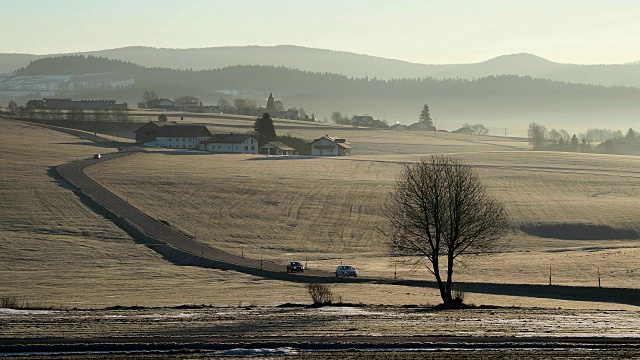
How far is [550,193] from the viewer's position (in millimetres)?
100812

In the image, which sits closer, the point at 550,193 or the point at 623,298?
the point at 623,298

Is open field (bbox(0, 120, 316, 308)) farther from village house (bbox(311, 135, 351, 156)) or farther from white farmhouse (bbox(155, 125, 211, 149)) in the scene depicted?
village house (bbox(311, 135, 351, 156))

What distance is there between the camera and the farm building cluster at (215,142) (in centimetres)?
15100

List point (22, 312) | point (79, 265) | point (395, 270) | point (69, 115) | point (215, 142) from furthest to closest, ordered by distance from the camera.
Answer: point (69, 115)
point (215, 142)
point (395, 270)
point (79, 265)
point (22, 312)

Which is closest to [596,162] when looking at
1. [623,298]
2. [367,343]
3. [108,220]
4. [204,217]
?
[204,217]

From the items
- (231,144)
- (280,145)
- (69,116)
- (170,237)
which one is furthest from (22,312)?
(69,116)

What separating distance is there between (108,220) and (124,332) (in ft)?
144

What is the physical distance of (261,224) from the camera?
7544 centimetres

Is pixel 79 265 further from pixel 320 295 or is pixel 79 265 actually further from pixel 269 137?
pixel 269 137

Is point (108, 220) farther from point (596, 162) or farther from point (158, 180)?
point (596, 162)

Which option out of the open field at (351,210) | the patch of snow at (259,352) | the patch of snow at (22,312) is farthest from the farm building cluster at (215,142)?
the patch of snow at (259,352)

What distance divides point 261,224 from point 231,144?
76.5 m

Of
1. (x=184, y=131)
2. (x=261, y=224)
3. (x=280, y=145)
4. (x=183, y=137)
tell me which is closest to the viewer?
(x=261, y=224)

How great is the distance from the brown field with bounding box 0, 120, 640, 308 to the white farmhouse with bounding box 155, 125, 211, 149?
2278 cm
